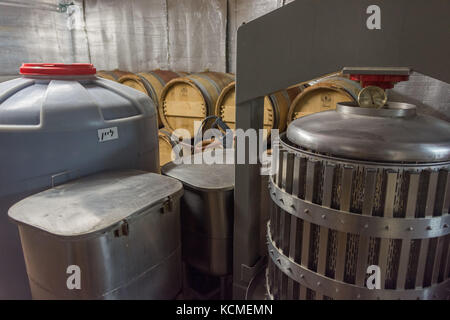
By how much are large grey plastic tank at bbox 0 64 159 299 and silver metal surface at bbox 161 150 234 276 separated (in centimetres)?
41

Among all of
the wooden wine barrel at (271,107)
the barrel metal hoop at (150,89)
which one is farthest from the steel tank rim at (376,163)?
the barrel metal hoop at (150,89)

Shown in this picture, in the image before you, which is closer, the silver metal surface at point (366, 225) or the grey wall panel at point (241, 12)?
the silver metal surface at point (366, 225)

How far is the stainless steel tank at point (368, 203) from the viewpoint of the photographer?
3.52 feet

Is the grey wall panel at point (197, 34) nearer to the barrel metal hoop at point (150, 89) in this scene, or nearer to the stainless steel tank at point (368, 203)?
the barrel metal hoop at point (150, 89)

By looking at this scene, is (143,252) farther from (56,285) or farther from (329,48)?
(329,48)

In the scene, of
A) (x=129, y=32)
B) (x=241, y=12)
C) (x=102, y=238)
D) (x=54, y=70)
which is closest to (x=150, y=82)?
(x=241, y=12)

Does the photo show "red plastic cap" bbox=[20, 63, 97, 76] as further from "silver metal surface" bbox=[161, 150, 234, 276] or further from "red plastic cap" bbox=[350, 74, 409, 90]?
"red plastic cap" bbox=[350, 74, 409, 90]

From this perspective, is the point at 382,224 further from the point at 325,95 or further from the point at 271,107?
the point at 271,107

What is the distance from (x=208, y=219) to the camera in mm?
1983

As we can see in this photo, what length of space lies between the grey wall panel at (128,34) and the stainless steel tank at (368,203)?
14.9 ft

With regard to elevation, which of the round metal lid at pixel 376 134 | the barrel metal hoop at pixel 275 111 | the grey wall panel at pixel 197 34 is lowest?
the barrel metal hoop at pixel 275 111

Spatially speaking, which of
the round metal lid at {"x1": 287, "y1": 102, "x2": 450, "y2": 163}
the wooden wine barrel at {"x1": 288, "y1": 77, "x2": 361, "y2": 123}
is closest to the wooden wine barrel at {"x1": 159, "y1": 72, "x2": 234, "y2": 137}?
the wooden wine barrel at {"x1": 288, "y1": 77, "x2": 361, "y2": 123}

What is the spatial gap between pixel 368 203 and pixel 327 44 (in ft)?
1.92

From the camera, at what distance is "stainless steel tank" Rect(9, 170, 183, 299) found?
131 centimetres
